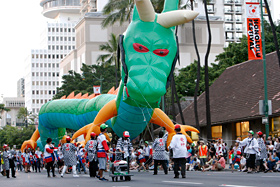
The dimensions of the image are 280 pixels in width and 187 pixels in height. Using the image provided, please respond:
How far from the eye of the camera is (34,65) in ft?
560

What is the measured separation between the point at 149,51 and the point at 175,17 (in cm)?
165

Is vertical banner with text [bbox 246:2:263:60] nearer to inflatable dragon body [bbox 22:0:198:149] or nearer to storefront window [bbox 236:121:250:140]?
storefront window [bbox 236:121:250:140]

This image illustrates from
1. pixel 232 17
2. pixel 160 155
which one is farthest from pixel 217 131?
pixel 232 17

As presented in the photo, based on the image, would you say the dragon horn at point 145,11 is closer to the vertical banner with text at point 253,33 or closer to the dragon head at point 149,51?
the dragon head at point 149,51

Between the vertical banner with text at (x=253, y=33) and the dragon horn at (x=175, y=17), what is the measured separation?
30.7 ft

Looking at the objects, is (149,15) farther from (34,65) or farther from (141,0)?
(34,65)

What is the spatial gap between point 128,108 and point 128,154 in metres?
5.23

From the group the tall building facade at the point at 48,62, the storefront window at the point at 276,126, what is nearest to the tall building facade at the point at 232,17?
the tall building facade at the point at 48,62

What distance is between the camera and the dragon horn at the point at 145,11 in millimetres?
20691

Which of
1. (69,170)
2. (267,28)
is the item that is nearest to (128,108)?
(69,170)

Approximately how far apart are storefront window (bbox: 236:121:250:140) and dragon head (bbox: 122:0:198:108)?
1540cm

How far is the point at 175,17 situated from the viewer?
67.8ft

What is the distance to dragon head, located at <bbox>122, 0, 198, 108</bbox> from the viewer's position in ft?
66.8

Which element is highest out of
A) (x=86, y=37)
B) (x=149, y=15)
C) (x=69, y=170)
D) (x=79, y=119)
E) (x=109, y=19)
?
(x=86, y=37)
